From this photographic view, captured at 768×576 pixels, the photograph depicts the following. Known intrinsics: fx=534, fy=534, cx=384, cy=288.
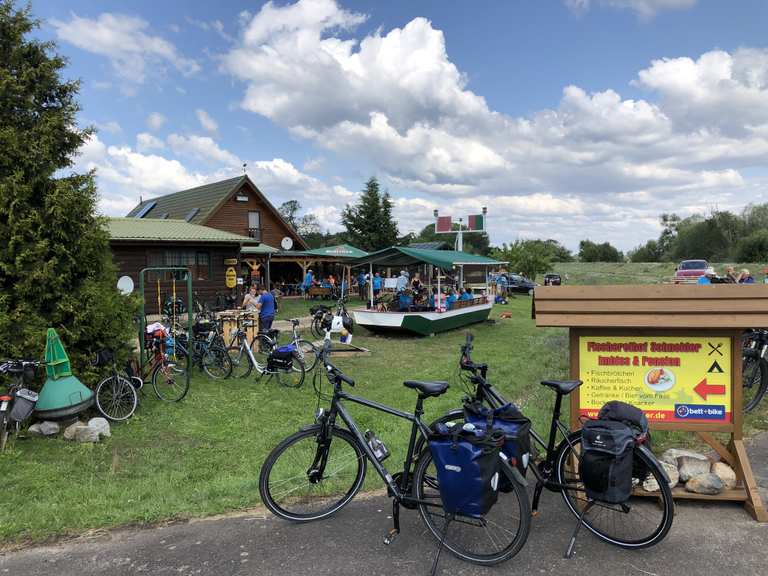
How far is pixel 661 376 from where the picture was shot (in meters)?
3.97

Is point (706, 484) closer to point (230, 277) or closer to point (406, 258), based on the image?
point (406, 258)

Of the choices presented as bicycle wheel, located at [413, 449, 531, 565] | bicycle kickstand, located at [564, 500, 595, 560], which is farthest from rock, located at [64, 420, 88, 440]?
bicycle kickstand, located at [564, 500, 595, 560]

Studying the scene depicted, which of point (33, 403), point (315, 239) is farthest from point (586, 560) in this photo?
point (315, 239)

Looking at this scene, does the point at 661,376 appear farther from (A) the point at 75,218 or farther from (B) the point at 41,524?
(A) the point at 75,218

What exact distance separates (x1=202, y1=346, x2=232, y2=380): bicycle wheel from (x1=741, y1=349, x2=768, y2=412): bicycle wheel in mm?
7585

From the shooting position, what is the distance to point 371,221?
159 ft

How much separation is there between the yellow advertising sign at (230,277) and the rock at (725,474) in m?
19.0

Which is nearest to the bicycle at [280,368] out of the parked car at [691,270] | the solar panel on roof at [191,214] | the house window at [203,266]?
the house window at [203,266]

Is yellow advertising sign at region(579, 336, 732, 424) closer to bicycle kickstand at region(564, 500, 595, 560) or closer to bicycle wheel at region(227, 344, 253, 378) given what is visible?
bicycle kickstand at region(564, 500, 595, 560)

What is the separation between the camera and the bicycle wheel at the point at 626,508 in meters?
3.08

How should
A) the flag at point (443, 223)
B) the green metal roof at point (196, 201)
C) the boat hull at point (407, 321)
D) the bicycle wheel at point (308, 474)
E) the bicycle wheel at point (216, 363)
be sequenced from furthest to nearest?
the flag at point (443, 223)
the green metal roof at point (196, 201)
the boat hull at point (407, 321)
the bicycle wheel at point (216, 363)
the bicycle wheel at point (308, 474)

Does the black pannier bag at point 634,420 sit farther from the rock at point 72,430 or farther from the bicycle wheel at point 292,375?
the bicycle wheel at point 292,375

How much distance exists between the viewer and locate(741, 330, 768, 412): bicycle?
645 centimetres

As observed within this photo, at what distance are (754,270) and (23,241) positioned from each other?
42.1 m
